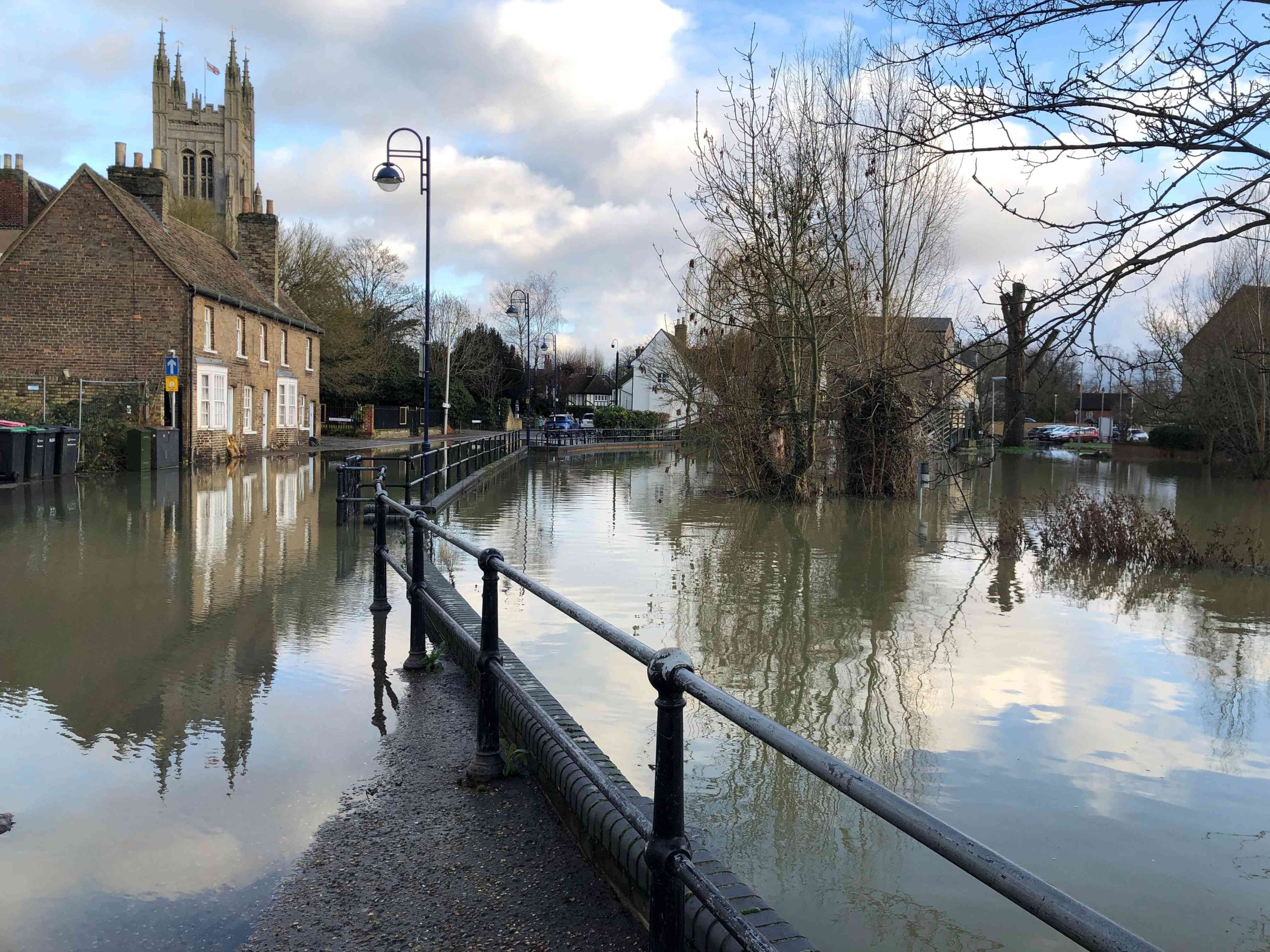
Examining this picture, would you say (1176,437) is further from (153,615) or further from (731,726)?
(153,615)

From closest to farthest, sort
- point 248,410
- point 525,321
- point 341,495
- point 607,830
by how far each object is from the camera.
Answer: point 607,830, point 341,495, point 248,410, point 525,321

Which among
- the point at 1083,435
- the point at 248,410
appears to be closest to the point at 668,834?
Result: the point at 248,410

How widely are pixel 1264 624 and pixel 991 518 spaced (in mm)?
9968

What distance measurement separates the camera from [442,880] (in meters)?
3.73

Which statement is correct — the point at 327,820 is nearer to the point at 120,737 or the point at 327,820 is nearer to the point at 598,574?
the point at 120,737

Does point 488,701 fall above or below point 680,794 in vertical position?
below

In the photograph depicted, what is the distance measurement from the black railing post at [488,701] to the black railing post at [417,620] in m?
1.92

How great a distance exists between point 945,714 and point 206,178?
10508 centimetres

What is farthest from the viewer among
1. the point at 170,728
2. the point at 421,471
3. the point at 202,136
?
the point at 202,136

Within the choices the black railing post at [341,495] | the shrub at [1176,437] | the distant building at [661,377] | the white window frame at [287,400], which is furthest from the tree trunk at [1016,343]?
the shrub at [1176,437]

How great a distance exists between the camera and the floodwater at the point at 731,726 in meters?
4.08

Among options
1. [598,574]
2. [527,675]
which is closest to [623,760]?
[527,675]

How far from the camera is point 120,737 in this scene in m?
5.47

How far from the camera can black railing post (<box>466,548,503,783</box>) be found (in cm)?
453
